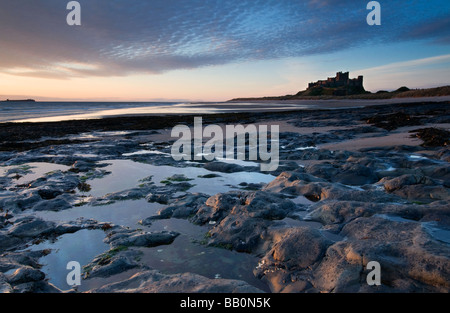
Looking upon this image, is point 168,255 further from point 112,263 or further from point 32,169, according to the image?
point 32,169

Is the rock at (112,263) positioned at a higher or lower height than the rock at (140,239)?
lower

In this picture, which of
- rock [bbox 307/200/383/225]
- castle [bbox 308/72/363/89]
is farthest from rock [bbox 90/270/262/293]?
castle [bbox 308/72/363/89]

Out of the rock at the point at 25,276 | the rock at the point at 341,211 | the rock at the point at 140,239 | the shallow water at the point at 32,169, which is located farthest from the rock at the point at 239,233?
the shallow water at the point at 32,169

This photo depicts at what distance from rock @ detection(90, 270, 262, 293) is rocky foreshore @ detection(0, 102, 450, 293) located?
1 centimetres

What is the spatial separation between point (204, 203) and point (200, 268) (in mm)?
2015

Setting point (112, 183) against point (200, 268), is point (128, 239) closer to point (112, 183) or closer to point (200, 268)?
point (200, 268)

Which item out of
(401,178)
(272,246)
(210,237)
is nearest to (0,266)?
(210,237)

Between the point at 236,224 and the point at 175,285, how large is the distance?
1.71 metres

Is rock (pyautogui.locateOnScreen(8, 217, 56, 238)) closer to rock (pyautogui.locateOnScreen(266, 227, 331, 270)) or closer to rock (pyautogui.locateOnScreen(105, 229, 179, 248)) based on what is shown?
rock (pyautogui.locateOnScreen(105, 229, 179, 248))

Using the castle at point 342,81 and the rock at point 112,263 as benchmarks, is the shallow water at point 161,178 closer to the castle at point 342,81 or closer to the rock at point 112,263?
the rock at point 112,263

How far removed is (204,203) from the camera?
5.34 metres

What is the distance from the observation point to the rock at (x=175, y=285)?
2.66 meters

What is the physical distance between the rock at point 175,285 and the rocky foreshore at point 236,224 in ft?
0.04

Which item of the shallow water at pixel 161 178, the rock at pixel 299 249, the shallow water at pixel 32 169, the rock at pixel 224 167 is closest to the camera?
the rock at pixel 299 249
